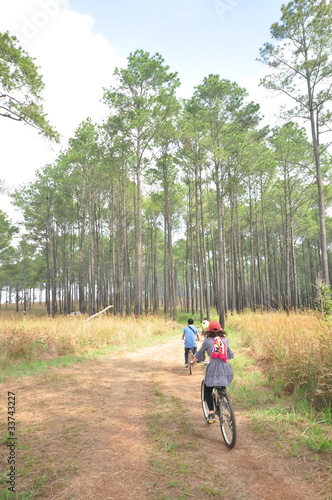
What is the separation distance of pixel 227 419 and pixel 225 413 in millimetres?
77

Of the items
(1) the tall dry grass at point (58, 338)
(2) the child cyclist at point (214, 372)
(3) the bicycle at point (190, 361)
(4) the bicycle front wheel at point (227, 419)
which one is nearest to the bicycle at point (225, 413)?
(4) the bicycle front wheel at point (227, 419)

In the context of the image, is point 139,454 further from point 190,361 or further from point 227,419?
point 190,361

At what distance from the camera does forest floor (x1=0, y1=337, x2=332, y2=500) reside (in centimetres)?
266

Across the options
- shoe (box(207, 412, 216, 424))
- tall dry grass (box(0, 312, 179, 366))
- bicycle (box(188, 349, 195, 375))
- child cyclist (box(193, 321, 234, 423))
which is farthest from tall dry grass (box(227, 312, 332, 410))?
tall dry grass (box(0, 312, 179, 366))

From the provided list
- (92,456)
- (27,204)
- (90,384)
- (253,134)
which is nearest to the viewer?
(92,456)

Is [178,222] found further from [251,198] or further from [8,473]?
[8,473]

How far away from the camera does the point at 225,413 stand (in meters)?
3.70

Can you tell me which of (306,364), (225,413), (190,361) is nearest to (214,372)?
(225,413)

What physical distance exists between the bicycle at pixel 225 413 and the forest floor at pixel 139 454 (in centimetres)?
15

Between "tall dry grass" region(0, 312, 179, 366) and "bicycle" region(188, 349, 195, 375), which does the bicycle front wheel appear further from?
"tall dry grass" region(0, 312, 179, 366)

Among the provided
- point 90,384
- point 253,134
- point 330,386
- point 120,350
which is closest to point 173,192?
point 253,134

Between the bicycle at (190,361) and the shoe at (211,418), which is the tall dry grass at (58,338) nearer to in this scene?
the bicycle at (190,361)

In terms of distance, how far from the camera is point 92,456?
10.8ft

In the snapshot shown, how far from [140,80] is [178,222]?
1603 centimetres
